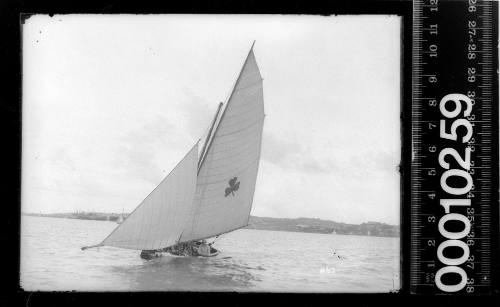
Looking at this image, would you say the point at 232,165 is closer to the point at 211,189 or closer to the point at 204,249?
the point at 211,189

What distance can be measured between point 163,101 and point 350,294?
2.10 meters

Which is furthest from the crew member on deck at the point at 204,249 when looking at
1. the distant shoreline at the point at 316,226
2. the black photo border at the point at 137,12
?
the distant shoreline at the point at 316,226

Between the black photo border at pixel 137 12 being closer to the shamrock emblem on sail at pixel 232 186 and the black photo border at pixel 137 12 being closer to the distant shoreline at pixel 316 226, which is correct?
the distant shoreline at pixel 316 226

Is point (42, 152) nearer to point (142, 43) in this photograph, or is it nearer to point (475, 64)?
point (142, 43)

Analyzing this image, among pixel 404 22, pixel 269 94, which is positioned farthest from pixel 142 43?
pixel 404 22

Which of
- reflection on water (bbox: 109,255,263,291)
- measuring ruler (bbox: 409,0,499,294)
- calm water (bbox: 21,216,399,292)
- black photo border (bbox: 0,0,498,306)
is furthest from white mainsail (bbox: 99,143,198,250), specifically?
measuring ruler (bbox: 409,0,499,294)

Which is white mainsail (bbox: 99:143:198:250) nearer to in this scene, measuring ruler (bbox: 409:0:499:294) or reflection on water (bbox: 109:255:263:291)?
reflection on water (bbox: 109:255:263:291)

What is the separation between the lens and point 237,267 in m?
4.99

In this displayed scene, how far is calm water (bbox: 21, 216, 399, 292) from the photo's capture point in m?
4.98

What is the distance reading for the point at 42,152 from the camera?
5027 mm

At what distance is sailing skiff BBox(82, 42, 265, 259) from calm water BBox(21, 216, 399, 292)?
143mm

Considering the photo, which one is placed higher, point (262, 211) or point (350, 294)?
point (262, 211)

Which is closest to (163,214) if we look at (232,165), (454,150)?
(232,165)
